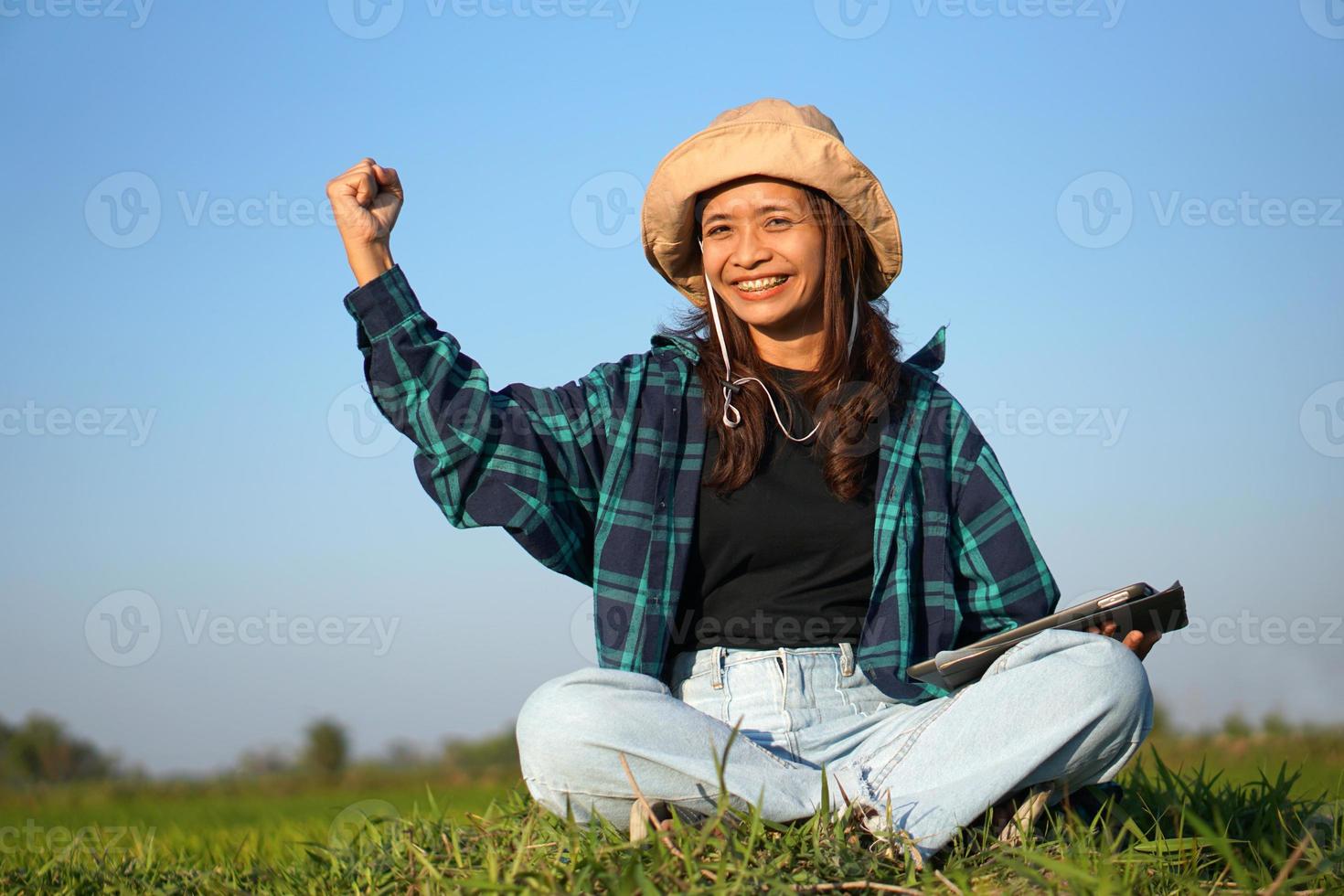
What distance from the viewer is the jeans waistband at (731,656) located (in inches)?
128

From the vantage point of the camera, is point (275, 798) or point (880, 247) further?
point (275, 798)

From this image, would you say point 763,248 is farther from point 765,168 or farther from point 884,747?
point 884,747

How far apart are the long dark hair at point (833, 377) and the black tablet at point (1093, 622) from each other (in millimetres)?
585

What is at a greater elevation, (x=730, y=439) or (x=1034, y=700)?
(x=730, y=439)

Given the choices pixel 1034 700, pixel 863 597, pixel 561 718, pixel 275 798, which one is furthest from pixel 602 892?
pixel 275 798

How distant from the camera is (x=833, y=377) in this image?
3.72 metres

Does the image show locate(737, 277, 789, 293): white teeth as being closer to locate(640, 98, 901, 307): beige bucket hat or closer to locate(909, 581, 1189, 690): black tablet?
locate(640, 98, 901, 307): beige bucket hat

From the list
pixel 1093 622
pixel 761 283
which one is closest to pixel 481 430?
pixel 761 283

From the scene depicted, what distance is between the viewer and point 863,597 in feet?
11.5

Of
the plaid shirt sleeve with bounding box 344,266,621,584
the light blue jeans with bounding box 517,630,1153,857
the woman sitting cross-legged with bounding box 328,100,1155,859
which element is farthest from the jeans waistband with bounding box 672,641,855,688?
the plaid shirt sleeve with bounding box 344,266,621,584

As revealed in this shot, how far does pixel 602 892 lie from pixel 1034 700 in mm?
1161

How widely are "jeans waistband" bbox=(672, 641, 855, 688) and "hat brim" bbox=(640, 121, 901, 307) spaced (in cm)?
117

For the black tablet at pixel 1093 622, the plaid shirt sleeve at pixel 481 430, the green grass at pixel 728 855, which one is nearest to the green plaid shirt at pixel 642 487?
the plaid shirt sleeve at pixel 481 430

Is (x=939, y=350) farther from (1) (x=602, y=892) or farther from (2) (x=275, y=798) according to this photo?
(2) (x=275, y=798)
